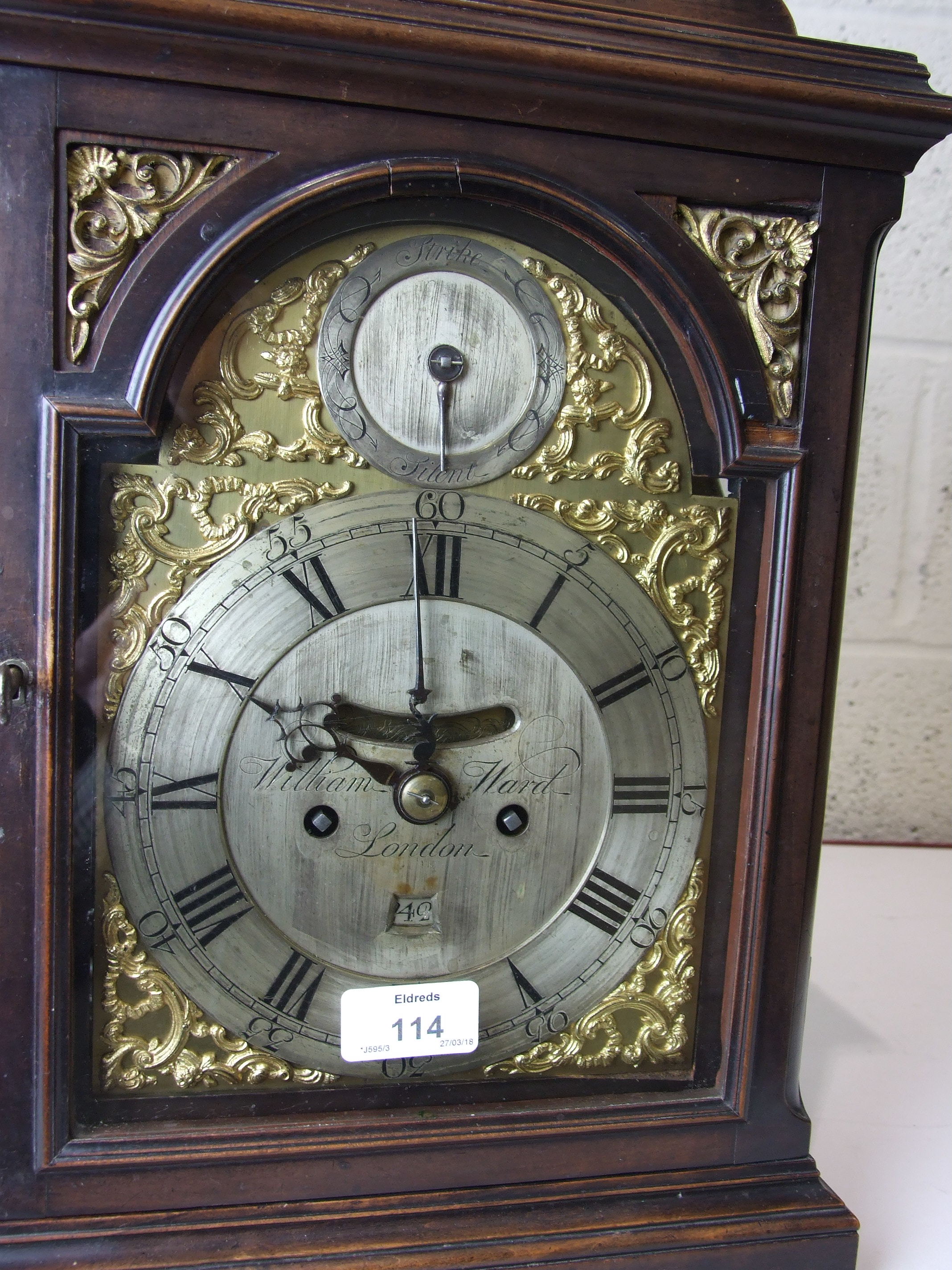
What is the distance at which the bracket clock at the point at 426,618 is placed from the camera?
0.72 m

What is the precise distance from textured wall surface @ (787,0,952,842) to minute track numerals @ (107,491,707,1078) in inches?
37.3

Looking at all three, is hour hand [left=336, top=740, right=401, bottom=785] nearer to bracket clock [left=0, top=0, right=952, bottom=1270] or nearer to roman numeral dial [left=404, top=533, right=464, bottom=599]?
bracket clock [left=0, top=0, right=952, bottom=1270]

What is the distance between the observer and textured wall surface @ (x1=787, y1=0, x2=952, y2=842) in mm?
1610

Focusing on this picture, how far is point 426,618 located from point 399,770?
114mm

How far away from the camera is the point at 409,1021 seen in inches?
31.7

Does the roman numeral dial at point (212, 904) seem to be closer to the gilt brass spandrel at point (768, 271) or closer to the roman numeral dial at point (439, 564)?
the roman numeral dial at point (439, 564)

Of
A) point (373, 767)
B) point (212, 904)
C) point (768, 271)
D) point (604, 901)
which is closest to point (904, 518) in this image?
point (768, 271)

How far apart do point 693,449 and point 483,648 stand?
224 millimetres

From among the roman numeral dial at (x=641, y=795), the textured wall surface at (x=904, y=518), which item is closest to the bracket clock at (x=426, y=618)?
the roman numeral dial at (x=641, y=795)

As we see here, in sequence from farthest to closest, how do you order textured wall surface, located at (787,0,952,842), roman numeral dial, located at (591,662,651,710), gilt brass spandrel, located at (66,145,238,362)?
1. textured wall surface, located at (787,0,952,842)
2. roman numeral dial, located at (591,662,651,710)
3. gilt brass spandrel, located at (66,145,238,362)

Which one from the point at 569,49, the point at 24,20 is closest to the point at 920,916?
the point at 569,49

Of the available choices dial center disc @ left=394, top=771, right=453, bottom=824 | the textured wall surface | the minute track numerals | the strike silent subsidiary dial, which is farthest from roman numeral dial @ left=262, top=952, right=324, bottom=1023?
the textured wall surface

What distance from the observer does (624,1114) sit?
84 cm

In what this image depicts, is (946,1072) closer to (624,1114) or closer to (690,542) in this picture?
(624,1114)
